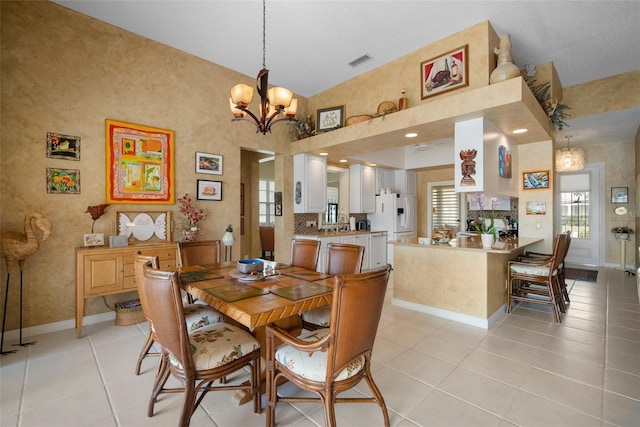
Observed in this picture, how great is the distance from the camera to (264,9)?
→ 304 cm

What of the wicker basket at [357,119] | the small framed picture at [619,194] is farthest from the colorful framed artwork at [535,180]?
the small framed picture at [619,194]

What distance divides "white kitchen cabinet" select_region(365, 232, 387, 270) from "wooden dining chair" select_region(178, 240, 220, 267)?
3.72 metres

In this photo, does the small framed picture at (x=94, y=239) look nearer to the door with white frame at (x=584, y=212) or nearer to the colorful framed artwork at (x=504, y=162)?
the colorful framed artwork at (x=504, y=162)

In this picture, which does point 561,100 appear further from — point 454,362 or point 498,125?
point 454,362

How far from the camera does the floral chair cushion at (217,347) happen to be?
1.58m

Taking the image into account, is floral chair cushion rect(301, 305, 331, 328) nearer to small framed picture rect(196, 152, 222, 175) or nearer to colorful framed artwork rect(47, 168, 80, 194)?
small framed picture rect(196, 152, 222, 175)

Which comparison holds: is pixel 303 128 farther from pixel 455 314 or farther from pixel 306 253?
pixel 455 314

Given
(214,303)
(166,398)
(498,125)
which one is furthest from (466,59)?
(166,398)

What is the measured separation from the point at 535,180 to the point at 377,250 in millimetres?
3111

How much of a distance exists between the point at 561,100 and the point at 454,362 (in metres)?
A: 4.84

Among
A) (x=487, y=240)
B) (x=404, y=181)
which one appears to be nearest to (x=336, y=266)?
(x=487, y=240)

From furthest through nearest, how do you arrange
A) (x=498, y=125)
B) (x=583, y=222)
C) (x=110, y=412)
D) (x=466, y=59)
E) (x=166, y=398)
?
(x=583, y=222) < (x=498, y=125) < (x=466, y=59) < (x=166, y=398) < (x=110, y=412)

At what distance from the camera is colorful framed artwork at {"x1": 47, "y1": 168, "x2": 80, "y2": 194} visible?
3.03 metres

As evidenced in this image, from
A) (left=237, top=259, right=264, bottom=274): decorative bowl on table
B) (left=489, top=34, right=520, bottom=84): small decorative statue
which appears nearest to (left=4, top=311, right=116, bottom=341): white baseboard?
(left=237, top=259, right=264, bottom=274): decorative bowl on table
